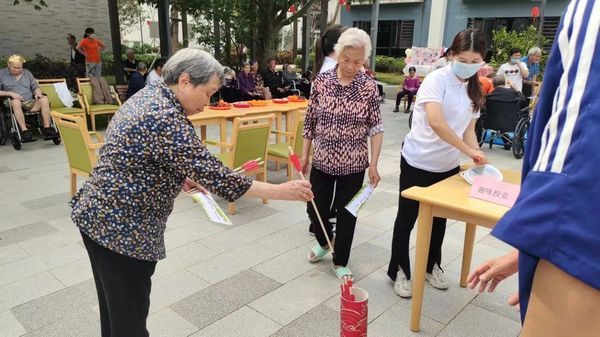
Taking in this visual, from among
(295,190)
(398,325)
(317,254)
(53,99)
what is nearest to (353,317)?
(295,190)

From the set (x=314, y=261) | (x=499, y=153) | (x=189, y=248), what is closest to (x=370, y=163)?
(x=314, y=261)

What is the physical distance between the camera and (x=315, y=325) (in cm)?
234

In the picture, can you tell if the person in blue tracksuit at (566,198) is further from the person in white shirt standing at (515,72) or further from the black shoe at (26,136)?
the person in white shirt standing at (515,72)

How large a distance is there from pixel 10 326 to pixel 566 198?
8.45 ft

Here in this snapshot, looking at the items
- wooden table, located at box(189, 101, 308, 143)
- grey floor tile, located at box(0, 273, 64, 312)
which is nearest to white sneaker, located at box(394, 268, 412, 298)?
grey floor tile, located at box(0, 273, 64, 312)

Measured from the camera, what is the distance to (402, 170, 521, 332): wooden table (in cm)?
186

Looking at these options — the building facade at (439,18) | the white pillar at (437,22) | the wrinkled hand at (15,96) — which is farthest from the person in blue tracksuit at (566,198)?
the white pillar at (437,22)

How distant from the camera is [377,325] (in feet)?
7.72

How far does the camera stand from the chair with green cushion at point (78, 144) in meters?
3.57

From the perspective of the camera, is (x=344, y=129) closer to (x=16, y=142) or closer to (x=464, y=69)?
(x=464, y=69)

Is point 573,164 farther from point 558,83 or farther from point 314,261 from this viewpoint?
point 314,261

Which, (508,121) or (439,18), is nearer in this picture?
(508,121)

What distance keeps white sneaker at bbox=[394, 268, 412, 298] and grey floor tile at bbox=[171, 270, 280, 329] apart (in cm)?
72

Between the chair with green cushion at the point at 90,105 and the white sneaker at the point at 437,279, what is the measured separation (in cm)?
572
